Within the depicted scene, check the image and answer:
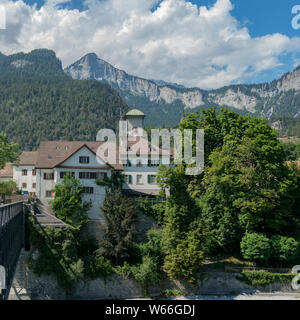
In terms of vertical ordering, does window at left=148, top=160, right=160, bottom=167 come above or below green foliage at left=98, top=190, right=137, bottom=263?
above

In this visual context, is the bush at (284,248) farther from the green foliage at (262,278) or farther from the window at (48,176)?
the window at (48,176)

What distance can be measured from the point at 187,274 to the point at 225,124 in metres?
18.6

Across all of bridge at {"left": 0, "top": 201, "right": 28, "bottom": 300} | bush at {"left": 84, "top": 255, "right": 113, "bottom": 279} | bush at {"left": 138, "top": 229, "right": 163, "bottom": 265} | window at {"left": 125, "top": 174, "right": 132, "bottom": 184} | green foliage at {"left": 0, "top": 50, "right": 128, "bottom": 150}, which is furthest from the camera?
green foliage at {"left": 0, "top": 50, "right": 128, "bottom": 150}

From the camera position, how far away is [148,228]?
40.7 meters

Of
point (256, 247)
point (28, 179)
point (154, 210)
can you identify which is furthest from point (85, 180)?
point (28, 179)

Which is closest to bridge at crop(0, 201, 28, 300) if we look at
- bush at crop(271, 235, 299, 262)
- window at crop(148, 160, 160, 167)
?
window at crop(148, 160, 160, 167)

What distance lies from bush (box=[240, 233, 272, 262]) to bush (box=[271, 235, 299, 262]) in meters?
0.87

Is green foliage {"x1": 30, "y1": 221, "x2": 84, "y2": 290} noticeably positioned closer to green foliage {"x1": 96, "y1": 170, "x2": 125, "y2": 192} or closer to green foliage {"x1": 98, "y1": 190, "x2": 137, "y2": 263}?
green foliage {"x1": 98, "y1": 190, "x2": 137, "y2": 263}

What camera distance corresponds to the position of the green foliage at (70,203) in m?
38.0

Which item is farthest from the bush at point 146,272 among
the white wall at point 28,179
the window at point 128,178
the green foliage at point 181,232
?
the white wall at point 28,179

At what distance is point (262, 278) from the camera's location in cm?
3794

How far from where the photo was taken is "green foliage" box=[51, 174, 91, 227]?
125 feet

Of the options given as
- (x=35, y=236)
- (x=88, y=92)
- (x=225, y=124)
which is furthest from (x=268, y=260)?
Result: (x=88, y=92)

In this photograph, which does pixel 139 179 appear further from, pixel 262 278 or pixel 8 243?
pixel 8 243
